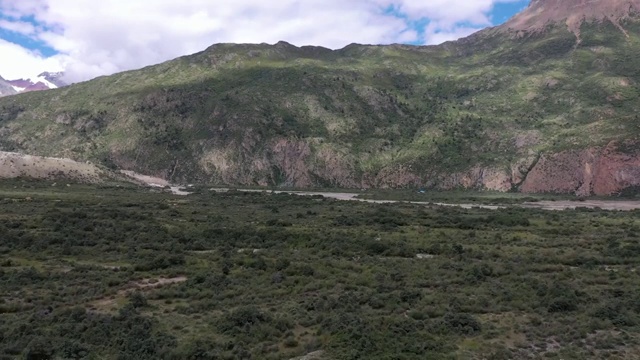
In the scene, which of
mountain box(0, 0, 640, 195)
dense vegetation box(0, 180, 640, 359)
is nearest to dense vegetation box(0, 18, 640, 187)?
mountain box(0, 0, 640, 195)

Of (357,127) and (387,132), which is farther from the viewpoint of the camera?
(357,127)

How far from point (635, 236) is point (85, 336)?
2551 inches

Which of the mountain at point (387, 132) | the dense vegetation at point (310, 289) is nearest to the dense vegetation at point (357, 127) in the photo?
the mountain at point (387, 132)

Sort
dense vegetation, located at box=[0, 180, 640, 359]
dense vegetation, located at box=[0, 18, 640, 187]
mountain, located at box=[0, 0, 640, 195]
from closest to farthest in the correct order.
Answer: dense vegetation, located at box=[0, 180, 640, 359] < mountain, located at box=[0, 0, 640, 195] < dense vegetation, located at box=[0, 18, 640, 187]

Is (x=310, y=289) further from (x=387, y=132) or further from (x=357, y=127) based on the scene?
(x=357, y=127)

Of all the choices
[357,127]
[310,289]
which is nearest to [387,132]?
[357,127]

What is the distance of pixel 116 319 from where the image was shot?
29594 mm

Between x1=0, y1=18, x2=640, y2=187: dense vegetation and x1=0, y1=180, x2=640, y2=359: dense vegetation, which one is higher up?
x1=0, y1=18, x2=640, y2=187: dense vegetation

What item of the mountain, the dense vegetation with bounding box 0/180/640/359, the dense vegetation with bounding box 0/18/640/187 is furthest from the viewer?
the dense vegetation with bounding box 0/18/640/187

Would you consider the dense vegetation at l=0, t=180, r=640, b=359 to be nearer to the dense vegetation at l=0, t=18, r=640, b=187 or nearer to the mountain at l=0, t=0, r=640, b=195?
the mountain at l=0, t=0, r=640, b=195

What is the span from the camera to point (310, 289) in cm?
3791

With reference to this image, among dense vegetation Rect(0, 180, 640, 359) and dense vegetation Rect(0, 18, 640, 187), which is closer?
dense vegetation Rect(0, 180, 640, 359)

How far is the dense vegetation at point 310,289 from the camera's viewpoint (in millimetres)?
26312

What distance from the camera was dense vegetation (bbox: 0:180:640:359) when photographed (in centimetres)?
2631
